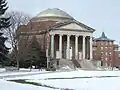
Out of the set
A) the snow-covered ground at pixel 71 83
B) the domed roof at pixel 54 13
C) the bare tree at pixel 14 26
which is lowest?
the snow-covered ground at pixel 71 83

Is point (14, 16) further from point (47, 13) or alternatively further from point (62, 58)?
point (47, 13)

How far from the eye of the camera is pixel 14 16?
72438 mm

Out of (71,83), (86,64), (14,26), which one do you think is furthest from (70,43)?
(71,83)

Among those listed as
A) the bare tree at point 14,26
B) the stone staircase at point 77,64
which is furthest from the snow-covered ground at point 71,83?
the stone staircase at point 77,64

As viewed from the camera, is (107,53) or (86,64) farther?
(107,53)

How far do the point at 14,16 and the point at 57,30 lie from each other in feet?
92.9

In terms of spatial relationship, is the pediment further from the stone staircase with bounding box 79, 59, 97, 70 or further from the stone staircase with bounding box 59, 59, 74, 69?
the stone staircase with bounding box 59, 59, 74, 69

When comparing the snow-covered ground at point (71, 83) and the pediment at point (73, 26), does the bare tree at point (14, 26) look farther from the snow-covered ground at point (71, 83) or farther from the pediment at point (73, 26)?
the snow-covered ground at point (71, 83)

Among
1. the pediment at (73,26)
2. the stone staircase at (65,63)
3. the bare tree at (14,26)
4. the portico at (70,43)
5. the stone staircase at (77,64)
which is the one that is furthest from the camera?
the pediment at (73,26)

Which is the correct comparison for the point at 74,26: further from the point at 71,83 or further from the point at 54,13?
the point at 71,83

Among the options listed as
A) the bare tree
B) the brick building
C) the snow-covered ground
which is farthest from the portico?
the snow-covered ground

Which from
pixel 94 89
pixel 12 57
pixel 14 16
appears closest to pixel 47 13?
pixel 12 57

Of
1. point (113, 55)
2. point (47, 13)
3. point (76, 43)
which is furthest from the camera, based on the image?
point (113, 55)

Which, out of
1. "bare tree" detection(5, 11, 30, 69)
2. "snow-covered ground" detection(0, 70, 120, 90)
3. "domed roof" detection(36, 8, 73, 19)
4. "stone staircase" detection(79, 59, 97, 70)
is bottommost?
"stone staircase" detection(79, 59, 97, 70)
